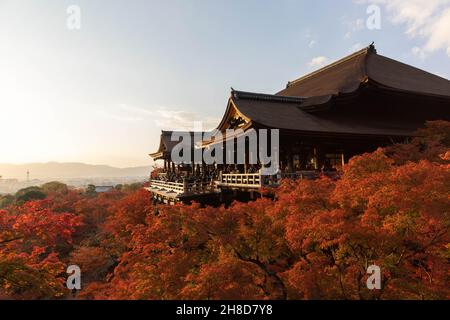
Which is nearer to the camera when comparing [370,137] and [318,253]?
[318,253]

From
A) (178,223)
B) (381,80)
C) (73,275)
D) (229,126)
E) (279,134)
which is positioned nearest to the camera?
(178,223)

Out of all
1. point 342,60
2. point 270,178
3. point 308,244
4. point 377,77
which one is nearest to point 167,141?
point 342,60

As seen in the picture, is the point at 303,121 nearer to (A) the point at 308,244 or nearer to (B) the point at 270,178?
(B) the point at 270,178

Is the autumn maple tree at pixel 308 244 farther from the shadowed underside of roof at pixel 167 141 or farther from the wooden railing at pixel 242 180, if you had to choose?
the shadowed underside of roof at pixel 167 141

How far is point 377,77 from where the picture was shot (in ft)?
67.5

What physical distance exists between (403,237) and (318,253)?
2.22m

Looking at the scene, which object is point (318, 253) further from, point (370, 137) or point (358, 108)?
point (358, 108)

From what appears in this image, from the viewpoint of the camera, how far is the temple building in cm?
1485

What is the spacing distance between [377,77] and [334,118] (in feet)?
19.7

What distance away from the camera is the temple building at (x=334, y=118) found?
48.7 ft

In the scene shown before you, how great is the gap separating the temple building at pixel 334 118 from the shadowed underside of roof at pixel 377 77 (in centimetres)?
10

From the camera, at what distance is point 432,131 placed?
15.8m
